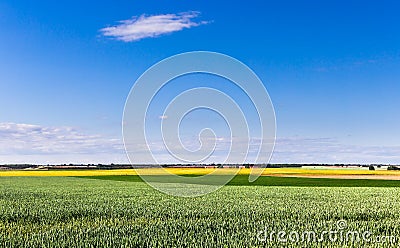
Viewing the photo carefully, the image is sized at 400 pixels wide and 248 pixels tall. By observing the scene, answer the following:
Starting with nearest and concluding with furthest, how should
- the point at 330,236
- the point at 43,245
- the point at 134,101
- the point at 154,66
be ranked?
the point at 43,245
the point at 330,236
the point at 134,101
the point at 154,66

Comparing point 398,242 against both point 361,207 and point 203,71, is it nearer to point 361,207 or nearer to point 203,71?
point 361,207

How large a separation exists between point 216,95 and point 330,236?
16.1 metres

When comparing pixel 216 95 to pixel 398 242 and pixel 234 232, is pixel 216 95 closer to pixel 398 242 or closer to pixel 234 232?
pixel 234 232

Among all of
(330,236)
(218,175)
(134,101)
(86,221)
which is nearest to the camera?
(330,236)

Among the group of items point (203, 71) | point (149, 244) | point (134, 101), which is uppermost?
point (203, 71)

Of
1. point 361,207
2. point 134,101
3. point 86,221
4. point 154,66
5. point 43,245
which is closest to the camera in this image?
point 43,245

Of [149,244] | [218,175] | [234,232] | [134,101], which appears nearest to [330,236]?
[234,232]

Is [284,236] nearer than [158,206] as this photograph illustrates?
Yes

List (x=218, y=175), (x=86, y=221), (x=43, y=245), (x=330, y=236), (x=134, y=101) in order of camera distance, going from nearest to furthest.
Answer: (x=43, y=245), (x=330, y=236), (x=86, y=221), (x=134, y=101), (x=218, y=175)

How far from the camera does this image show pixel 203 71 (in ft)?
98.7

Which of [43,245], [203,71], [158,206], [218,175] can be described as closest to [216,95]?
[203,71]

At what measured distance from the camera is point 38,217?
20000mm

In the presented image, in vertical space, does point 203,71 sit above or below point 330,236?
above

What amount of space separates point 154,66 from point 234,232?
15.9 m
